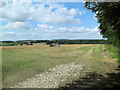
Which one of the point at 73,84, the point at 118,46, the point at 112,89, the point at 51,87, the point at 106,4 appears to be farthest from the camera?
the point at 118,46

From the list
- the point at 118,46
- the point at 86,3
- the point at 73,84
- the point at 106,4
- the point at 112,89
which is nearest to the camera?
the point at 112,89

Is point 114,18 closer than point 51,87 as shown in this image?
No

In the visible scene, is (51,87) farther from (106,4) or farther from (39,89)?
(106,4)

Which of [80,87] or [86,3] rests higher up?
[86,3]

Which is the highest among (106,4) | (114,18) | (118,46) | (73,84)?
(106,4)

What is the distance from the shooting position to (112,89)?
27.4 ft

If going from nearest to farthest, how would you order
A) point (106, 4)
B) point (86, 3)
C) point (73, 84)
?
point (73, 84)
point (106, 4)
point (86, 3)

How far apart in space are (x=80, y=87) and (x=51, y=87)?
2.39m

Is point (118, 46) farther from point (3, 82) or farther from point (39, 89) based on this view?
point (3, 82)

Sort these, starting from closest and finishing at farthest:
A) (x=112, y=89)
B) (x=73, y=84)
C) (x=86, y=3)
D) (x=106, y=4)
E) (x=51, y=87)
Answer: (x=112, y=89), (x=51, y=87), (x=73, y=84), (x=106, y=4), (x=86, y=3)

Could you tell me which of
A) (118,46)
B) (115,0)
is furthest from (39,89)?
(118,46)

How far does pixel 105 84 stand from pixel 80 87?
2.23 metres

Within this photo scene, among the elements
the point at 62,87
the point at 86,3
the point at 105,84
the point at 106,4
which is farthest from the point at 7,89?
the point at 106,4

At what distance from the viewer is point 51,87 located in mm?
9016
